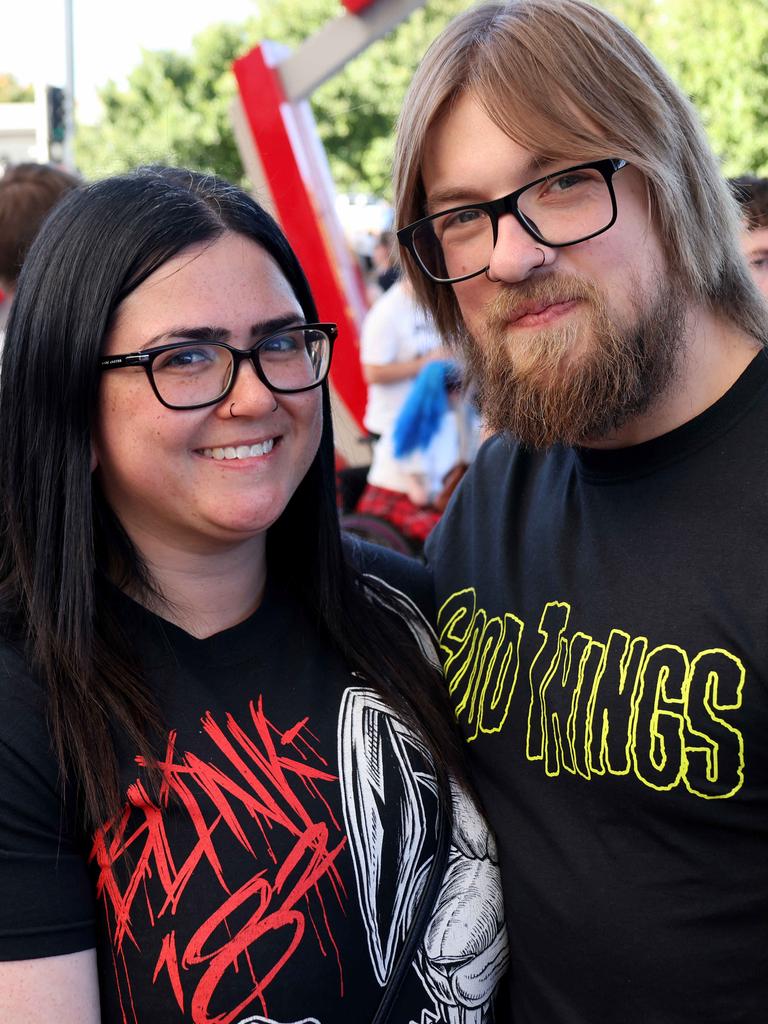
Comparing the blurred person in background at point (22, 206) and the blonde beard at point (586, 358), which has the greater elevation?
the blurred person in background at point (22, 206)

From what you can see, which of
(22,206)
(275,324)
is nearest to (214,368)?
(275,324)

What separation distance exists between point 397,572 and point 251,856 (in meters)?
0.77

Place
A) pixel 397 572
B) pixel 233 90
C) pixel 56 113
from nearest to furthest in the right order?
pixel 397 572 < pixel 56 113 < pixel 233 90

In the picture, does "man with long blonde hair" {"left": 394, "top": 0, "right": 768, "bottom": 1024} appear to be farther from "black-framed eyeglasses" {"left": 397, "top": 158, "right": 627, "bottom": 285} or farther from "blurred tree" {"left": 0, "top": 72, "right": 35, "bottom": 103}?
"blurred tree" {"left": 0, "top": 72, "right": 35, "bottom": 103}

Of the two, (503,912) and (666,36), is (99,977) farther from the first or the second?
(666,36)

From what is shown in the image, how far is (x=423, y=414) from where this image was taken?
16.9 ft

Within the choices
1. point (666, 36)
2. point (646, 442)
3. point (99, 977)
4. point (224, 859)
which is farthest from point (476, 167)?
point (666, 36)

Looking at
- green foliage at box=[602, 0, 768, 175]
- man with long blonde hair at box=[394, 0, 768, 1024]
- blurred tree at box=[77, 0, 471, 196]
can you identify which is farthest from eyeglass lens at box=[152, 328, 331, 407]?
blurred tree at box=[77, 0, 471, 196]

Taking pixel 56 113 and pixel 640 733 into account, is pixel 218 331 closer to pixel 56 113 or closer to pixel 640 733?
pixel 640 733

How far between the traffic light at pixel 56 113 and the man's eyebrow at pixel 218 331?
10237 millimetres

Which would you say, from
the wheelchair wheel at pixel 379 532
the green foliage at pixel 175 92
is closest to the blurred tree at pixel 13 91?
the green foliage at pixel 175 92

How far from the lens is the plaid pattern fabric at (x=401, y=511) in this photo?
5059 millimetres

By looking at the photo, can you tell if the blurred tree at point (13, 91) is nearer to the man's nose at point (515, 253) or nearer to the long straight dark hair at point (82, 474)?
the long straight dark hair at point (82, 474)

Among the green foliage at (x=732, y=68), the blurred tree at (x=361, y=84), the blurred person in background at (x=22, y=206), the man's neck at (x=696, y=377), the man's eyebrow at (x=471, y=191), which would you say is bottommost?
the man's neck at (x=696, y=377)
